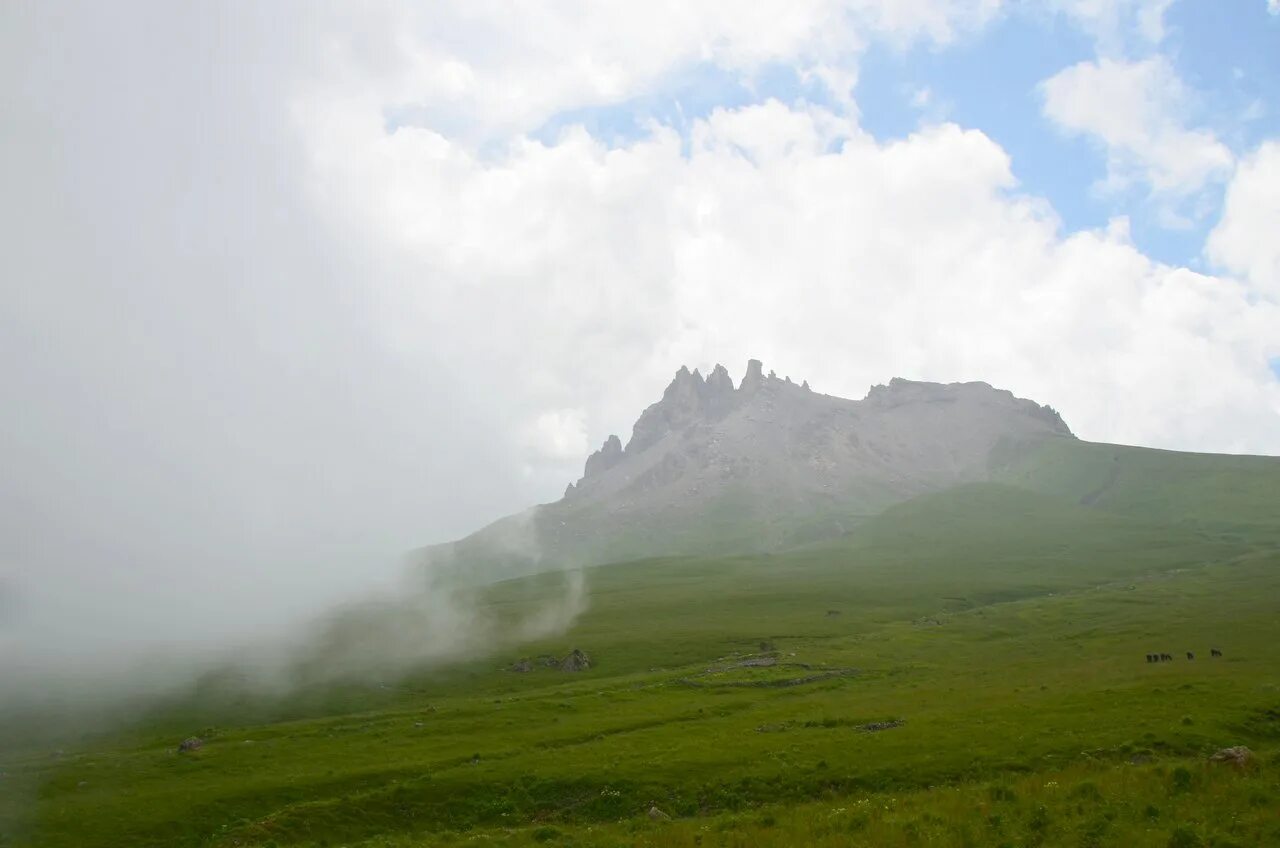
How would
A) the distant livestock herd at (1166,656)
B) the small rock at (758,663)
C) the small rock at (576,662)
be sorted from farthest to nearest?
the small rock at (576,662) → the small rock at (758,663) → the distant livestock herd at (1166,656)

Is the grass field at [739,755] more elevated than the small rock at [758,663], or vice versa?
the grass field at [739,755]

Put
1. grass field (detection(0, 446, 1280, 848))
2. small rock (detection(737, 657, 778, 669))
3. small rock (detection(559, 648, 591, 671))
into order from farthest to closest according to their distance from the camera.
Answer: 1. small rock (detection(559, 648, 591, 671))
2. small rock (detection(737, 657, 778, 669))
3. grass field (detection(0, 446, 1280, 848))

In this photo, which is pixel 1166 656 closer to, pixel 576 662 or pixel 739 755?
pixel 739 755

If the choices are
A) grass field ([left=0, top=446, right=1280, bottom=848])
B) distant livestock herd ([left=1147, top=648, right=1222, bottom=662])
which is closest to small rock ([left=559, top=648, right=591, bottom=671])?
grass field ([left=0, top=446, right=1280, bottom=848])

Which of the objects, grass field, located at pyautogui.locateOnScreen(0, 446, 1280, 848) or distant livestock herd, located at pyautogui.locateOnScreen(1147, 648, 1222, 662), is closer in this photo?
grass field, located at pyautogui.locateOnScreen(0, 446, 1280, 848)

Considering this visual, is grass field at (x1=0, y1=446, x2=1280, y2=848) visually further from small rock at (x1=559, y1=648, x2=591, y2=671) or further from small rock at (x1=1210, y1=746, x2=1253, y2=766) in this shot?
small rock at (x1=559, y1=648, x2=591, y2=671)

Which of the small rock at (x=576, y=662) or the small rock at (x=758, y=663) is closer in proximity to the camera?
the small rock at (x=758, y=663)

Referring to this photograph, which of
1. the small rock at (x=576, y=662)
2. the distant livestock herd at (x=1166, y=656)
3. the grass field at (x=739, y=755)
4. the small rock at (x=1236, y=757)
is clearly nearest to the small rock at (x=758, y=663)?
the grass field at (x=739, y=755)

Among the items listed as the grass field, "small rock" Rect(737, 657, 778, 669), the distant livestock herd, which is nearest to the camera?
the grass field

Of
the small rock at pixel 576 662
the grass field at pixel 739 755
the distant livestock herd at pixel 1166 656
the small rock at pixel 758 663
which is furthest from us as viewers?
the small rock at pixel 576 662

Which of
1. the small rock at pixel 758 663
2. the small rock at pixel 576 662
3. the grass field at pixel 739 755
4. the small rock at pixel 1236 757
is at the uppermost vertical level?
the small rock at pixel 1236 757

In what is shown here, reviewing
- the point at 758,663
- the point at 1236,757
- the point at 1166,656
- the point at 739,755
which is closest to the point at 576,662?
the point at 758,663

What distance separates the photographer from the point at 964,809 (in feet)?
98.6

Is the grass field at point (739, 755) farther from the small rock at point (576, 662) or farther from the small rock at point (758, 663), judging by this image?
the small rock at point (576, 662)
